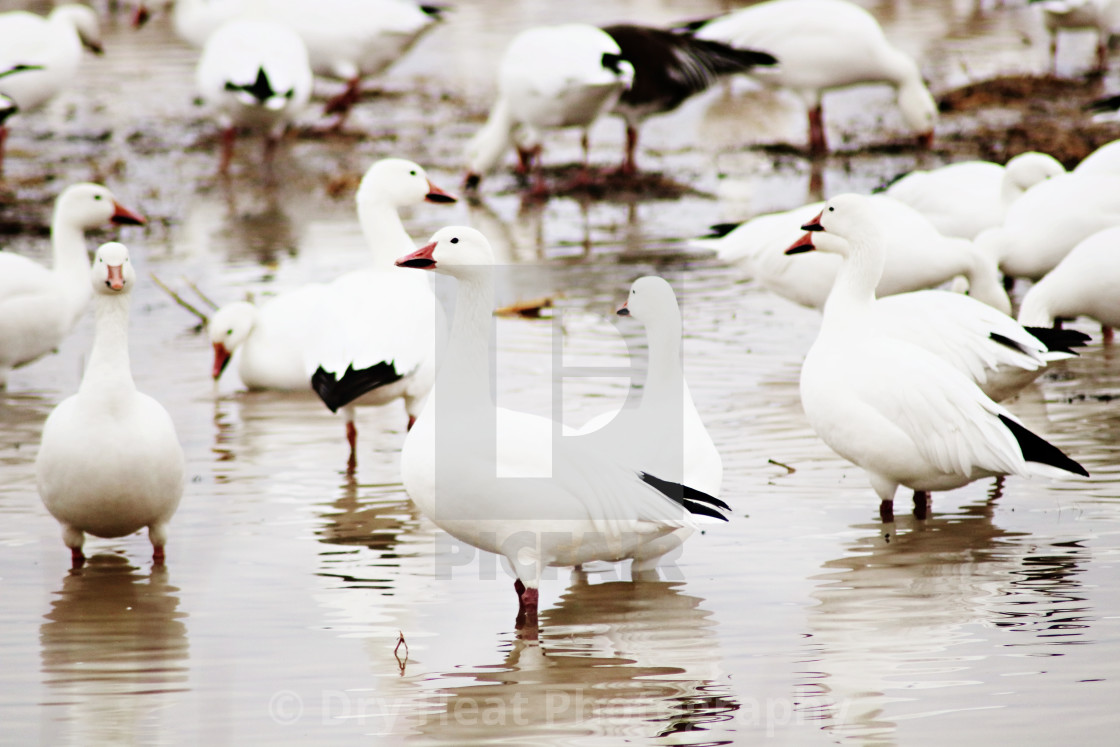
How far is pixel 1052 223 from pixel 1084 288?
1.01 m

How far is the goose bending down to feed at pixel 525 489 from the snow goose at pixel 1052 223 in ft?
12.8

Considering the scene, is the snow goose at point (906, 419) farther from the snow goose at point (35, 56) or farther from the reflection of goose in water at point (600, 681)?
the snow goose at point (35, 56)

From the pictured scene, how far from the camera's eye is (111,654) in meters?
4.29

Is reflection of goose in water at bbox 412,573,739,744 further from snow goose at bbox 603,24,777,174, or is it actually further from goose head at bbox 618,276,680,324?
snow goose at bbox 603,24,777,174

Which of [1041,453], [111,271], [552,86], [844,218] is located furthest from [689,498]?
[552,86]

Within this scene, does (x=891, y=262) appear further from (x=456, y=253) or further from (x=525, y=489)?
(x=525, y=489)

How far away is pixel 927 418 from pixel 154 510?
8.81 feet

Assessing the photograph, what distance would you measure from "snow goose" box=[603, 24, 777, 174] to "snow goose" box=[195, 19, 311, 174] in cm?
285

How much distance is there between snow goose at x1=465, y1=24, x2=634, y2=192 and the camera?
11547 mm

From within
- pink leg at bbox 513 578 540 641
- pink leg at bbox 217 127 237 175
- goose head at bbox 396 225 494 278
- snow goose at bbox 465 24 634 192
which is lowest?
pink leg at bbox 513 578 540 641

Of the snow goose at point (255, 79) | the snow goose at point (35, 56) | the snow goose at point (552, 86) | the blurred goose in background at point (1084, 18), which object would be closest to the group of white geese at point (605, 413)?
the snow goose at point (552, 86)

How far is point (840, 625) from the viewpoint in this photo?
433cm

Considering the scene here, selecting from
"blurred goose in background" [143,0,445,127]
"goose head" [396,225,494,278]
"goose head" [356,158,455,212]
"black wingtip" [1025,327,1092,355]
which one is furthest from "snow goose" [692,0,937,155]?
"goose head" [396,225,494,278]

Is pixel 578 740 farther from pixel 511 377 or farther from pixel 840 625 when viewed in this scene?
pixel 511 377
